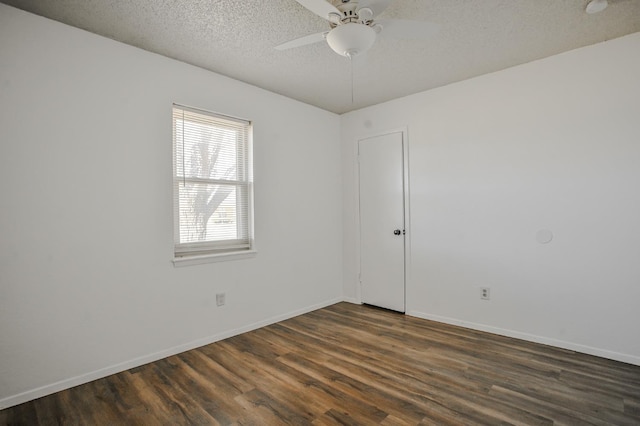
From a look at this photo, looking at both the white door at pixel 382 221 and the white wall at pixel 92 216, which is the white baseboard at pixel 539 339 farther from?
the white wall at pixel 92 216

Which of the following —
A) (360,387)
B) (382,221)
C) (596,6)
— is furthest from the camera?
(382,221)

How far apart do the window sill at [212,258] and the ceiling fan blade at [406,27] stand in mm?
2372

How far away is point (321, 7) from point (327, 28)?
793mm

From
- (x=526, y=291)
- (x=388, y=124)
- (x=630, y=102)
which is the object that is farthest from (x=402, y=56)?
(x=526, y=291)

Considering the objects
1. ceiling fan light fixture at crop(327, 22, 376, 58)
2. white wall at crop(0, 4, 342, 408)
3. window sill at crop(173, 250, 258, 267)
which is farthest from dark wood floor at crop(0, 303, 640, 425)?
ceiling fan light fixture at crop(327, 22, 376, 58)

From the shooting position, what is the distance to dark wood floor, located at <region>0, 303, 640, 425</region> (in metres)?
1.97

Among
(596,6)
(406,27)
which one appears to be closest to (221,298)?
(406,27)

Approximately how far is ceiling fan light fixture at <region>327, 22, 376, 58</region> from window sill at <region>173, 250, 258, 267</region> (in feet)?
7.10

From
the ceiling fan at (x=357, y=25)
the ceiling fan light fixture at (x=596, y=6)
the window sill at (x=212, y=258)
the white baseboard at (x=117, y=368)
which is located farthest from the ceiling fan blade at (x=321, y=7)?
the white baseboard at (x=117, y=368)

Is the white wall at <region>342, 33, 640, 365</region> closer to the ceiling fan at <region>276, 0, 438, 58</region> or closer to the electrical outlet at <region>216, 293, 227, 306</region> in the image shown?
the ceiling fan at <region>276, 0, 438, 58</region>

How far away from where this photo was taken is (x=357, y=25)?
1735 millimetres

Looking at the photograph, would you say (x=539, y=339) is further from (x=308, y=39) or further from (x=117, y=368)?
(x=117, y=368)

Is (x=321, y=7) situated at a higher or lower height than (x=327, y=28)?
lower

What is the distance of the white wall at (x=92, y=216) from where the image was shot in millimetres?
2176
